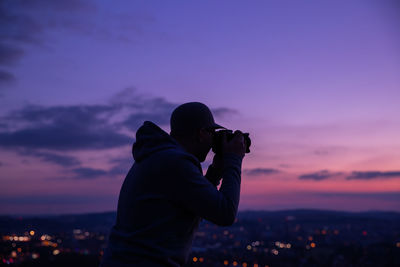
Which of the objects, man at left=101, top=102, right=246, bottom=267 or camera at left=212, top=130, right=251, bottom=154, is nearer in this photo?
man at left=101, top=102, right=246, bottom=267

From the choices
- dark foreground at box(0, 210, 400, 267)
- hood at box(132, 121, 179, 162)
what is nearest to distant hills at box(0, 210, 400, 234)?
dark foreground at box(0, 210, 400, 267)

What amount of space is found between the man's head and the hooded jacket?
10 cm

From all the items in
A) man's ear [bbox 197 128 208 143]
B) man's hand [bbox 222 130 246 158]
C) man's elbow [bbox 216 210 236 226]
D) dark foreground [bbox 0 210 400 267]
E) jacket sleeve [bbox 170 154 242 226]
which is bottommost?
dark foreground [bbox 0 210 400 267]

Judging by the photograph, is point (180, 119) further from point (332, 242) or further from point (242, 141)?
point (332, 242)

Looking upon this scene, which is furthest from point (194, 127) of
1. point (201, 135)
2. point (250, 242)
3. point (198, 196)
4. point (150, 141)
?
point (250, 242)

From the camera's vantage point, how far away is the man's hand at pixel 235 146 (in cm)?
170

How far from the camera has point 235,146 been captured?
1703 mm

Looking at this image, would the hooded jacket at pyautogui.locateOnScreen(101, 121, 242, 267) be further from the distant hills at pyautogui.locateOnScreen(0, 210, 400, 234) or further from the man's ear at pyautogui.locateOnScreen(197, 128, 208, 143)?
the distant hills at pyautogui.locateOnScreen(0, 210, 400, 234)

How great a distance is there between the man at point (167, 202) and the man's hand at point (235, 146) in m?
0.02

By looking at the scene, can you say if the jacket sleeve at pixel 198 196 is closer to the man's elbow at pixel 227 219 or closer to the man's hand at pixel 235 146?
the man's elbow at pixel 227 219

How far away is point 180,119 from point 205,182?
1.03 feet

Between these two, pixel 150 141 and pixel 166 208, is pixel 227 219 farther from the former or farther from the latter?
pixel 150 141

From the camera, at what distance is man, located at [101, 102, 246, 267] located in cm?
150

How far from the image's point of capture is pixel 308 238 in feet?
169
